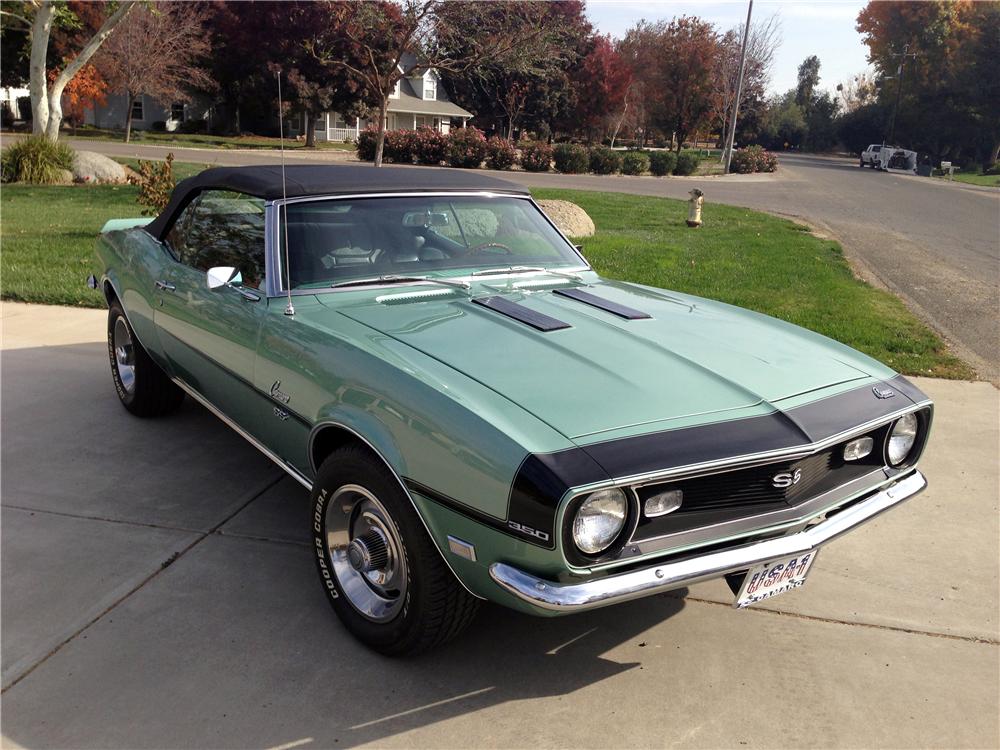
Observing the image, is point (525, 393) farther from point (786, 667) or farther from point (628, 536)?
point (786, 667)

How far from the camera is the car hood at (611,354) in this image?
2.64 meters

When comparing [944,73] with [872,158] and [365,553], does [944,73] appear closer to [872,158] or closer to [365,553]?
[872,158]

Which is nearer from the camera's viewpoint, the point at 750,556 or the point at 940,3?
the point at 750,556

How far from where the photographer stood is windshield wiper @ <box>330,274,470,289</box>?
366 centimetres

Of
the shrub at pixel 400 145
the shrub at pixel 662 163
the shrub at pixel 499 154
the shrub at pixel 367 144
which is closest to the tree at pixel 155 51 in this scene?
the shrub at pixel 367 144

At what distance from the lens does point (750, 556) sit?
256 centimetres

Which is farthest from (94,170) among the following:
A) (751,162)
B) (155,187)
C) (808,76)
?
(808,76)

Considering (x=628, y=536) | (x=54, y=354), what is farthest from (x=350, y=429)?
(x=54, y=354)

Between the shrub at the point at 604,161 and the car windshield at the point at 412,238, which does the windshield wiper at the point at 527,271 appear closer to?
the car windshield at the point at 412,238

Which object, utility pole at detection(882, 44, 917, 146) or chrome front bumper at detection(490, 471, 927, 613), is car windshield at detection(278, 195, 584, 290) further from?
utility pole at detection(882, 44, 917, 146)

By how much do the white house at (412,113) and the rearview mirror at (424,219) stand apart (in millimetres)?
45179

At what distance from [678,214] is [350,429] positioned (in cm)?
1613

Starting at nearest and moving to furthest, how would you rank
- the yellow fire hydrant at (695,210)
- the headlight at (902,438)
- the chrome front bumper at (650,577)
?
the chrome front bumper at (650,577) < the headlight at (902,438) < the yellow fire hydrant at (695,210)

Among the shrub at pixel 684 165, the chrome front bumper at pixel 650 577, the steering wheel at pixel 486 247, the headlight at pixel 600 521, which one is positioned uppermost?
the shrub at pixel 684 165
